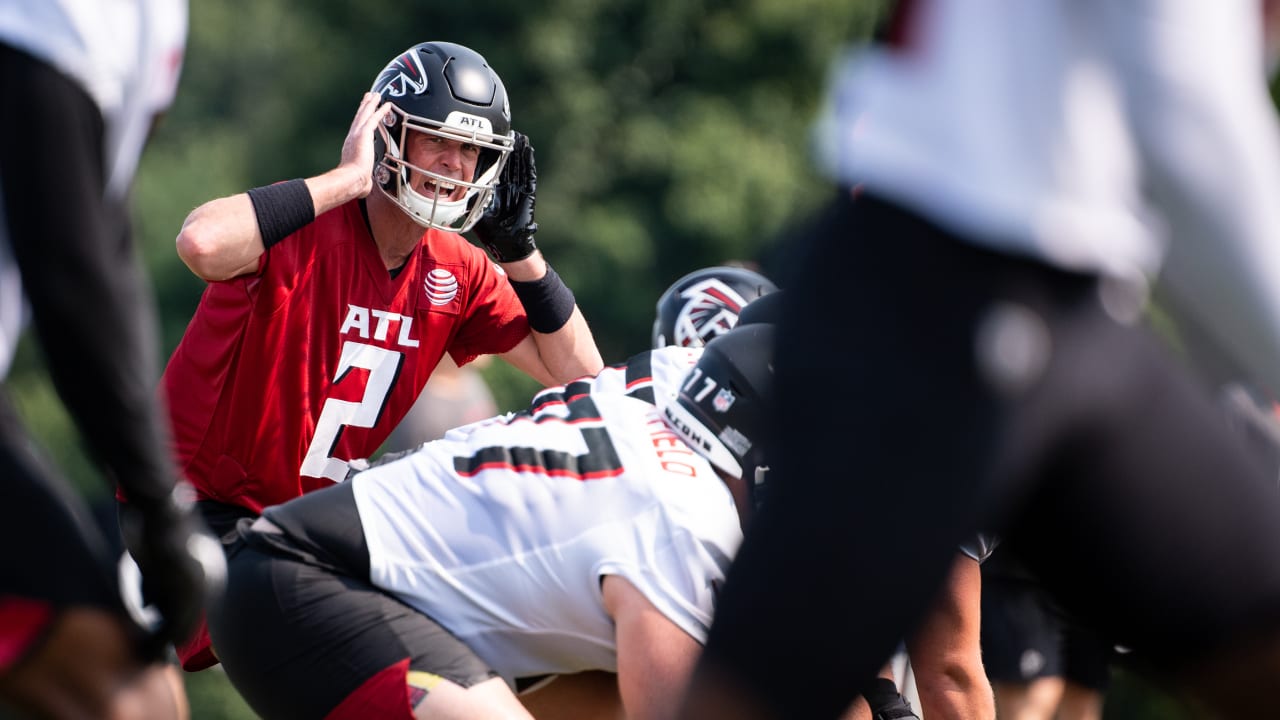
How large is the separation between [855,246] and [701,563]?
4.17 feet

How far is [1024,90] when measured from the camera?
185 centimetres

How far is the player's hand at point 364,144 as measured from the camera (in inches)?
177

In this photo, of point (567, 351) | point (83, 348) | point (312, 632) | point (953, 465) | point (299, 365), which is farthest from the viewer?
point (567, 351)

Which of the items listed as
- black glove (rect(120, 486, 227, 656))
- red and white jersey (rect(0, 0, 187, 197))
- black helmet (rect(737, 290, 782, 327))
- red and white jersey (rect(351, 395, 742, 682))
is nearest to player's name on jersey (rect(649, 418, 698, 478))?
red and white jersey (rect(351, 395, 742, 682))

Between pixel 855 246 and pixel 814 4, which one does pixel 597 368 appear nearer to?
pixel 855 246

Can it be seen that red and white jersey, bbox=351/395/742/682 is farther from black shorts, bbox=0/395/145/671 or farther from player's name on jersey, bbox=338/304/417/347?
player's name on jersey, bbox=338/304/417/347

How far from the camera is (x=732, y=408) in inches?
128

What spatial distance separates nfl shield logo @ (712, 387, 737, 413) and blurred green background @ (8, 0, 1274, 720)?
66.1 ft

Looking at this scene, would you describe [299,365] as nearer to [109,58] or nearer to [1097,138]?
[109,58]

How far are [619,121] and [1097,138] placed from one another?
24.6 m

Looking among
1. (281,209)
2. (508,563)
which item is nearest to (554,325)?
(281,209)

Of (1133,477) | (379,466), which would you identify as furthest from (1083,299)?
(379,466)

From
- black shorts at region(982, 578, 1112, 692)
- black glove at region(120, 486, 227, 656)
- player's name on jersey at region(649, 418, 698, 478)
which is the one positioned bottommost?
black shorts at region(982, 578, 1112, 692)

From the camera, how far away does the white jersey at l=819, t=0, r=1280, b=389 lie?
182 centimetres
